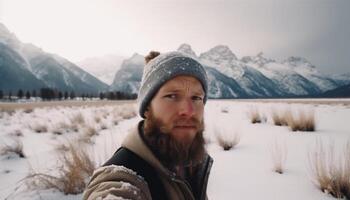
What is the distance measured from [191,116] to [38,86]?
623 ft

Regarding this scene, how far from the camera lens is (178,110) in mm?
1487

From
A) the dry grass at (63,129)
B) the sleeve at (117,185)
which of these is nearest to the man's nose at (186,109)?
the sleeve at (117,185)

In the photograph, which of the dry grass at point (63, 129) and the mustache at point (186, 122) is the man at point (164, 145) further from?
the dry grass at point (63, 129)

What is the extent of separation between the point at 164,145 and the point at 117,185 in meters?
0.36

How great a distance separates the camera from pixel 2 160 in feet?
19.1

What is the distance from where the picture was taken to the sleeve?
1.13 m

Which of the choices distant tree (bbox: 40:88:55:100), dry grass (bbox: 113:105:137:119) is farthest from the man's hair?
distant tree (bbox: 40:88:55:100)

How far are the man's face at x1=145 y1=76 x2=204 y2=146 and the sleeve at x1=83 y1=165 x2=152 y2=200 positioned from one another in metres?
0.32

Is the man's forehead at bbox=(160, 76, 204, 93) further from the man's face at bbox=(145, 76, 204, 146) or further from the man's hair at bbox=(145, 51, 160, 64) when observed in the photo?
the man's hair at bbox=(145, 51, 160, 64)

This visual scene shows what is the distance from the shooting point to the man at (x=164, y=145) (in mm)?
1214

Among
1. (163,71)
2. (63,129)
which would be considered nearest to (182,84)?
(163,71)

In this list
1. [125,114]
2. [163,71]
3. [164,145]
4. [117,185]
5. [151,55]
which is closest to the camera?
[117,185]

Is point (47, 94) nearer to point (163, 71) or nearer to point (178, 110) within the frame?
point (163, 71)

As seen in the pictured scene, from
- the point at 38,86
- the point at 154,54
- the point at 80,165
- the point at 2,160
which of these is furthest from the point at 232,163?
the point at 38,86
